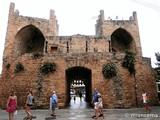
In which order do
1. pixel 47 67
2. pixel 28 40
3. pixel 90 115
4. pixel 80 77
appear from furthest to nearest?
pixel 28 40, pixel 80 77, pixel 47 67, pixel 90 115

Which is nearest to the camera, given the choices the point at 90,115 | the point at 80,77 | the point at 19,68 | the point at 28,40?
the point at 90,115

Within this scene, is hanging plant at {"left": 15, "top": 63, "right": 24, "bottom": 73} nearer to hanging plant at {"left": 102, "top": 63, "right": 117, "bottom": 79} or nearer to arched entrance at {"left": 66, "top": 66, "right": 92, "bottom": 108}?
arched entrance at {"left": 66, "top": 66, "right": 92, "bottom": 108}

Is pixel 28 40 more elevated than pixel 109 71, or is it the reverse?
pixel 28 40

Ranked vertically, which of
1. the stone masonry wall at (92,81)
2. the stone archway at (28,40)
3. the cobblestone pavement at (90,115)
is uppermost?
the stone archway at (28,40)

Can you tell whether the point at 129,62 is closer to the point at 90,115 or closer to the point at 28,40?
the point at 90,115

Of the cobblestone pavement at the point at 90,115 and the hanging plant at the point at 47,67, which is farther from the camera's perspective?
the hanging plant at the point at 47,67

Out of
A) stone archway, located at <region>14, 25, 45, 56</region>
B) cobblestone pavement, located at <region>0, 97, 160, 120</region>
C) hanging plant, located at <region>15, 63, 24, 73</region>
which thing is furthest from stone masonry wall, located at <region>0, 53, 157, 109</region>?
stone archway, located at <region>14, 25, 45, 56</region>

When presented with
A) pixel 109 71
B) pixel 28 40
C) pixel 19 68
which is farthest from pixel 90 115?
pixel 28 40

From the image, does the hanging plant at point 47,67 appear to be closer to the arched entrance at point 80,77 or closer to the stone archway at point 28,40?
the arched entrance at point 80,77

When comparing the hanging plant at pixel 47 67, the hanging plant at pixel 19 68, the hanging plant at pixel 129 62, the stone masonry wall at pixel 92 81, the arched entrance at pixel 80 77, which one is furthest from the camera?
the arched entrance at pixel 80 77

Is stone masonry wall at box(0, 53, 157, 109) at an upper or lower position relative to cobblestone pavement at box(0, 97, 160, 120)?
upper

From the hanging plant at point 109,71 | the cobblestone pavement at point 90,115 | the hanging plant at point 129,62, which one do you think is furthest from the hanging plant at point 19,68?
the hanging plant at point 129,62

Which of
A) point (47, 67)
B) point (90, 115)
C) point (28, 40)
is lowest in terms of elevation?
point (90, 115)

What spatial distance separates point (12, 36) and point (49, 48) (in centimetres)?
605
